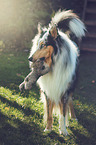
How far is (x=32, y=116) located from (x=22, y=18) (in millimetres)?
4740

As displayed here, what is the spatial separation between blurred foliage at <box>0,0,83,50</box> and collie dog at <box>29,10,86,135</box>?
412cm

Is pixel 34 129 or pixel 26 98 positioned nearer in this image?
pixel 34 129

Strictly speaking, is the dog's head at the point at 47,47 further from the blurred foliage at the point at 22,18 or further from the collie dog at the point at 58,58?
the blurred foliage at the point at 22,18

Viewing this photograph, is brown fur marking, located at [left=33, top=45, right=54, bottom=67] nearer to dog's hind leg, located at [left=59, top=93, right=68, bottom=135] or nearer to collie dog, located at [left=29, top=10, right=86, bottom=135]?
collie dog, located at [left=29, top=10, right=86, bottom=135]

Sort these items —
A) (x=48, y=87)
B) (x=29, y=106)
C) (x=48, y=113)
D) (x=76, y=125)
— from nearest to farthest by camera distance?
(x=48, y=87)
(x=48, y=113)
(x=76, y=125)
(x=29, y=106)

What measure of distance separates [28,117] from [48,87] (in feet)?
3.06

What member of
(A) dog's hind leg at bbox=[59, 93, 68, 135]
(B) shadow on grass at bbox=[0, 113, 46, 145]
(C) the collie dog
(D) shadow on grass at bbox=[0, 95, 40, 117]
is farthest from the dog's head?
(D) shadow on grass at bbox=[0, 95, 40, 117]

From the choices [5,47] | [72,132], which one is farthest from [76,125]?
[5,47]

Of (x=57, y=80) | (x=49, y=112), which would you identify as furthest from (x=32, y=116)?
(x=57, y=80)

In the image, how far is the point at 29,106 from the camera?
3539 mm

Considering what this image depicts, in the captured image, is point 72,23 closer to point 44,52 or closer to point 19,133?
point 44,52

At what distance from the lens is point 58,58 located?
2.30m

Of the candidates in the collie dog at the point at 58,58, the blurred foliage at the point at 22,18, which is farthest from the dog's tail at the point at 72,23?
the blurred foliage at the point at 22,18

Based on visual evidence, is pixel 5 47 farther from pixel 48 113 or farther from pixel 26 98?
pixel 48 113
